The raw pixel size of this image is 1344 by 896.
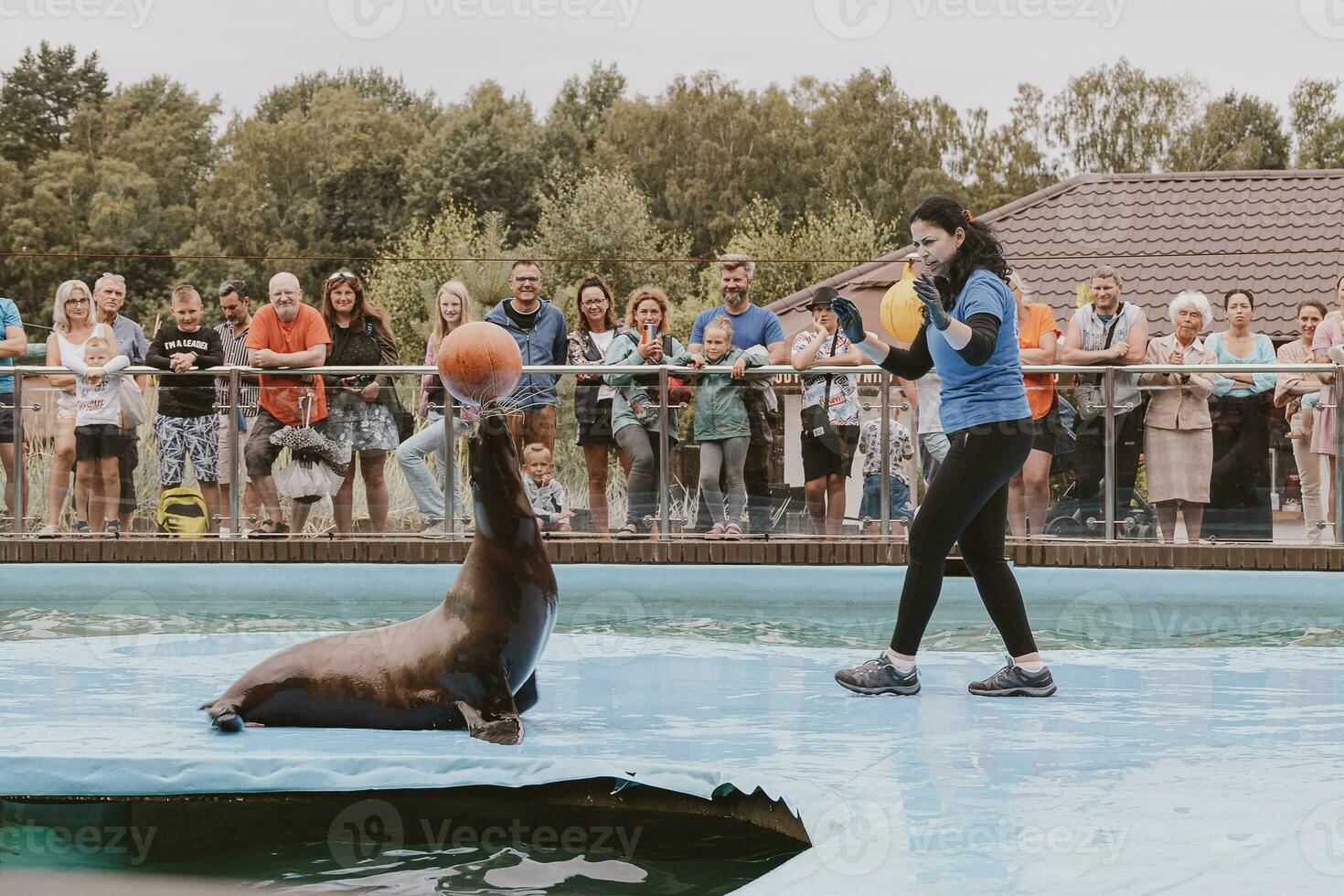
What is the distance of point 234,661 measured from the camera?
6898 mm

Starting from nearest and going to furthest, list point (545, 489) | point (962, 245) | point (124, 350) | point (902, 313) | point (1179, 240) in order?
point (962, 245)
point (902, 313)
point (545, 489)
point (124, 350)
point (1179, 240)

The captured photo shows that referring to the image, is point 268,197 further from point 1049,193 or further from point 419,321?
point 1049,193

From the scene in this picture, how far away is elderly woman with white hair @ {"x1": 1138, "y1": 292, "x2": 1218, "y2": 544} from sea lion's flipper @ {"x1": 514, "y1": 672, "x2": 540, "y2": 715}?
6.52 meters

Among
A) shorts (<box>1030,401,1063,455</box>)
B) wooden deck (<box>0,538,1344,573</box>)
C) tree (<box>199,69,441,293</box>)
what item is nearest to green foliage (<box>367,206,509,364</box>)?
tree (<box>199,69,441,293</box>)

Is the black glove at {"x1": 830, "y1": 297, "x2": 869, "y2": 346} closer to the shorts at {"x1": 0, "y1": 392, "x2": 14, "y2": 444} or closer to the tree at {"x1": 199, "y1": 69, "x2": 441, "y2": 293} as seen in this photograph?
the shorts at {"x1": 0, "y1": 392, "x2": 14, "y2": 444}

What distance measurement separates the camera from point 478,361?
506cm

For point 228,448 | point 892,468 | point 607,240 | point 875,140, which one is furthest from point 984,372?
point 875,140

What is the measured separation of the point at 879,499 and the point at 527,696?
5.89m

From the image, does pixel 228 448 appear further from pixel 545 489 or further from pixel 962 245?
pixel 962 245

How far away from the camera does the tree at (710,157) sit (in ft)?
229

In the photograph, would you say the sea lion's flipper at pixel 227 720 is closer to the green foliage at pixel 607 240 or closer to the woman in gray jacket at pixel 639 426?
the woman in gray jacket at pixel 639 426

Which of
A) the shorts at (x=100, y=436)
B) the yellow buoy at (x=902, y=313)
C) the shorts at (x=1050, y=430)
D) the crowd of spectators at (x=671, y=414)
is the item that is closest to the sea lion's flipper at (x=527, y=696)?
the yellow buoy at (x=902, y=313)

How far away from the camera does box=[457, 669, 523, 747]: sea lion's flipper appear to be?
4980mm

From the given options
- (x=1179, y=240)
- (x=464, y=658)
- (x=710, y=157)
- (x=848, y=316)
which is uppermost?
(x=710, y=157)
